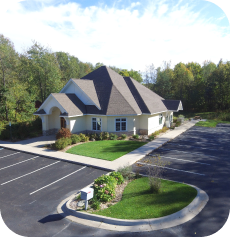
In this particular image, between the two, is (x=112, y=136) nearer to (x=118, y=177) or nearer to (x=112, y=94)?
(x=112, y=94)

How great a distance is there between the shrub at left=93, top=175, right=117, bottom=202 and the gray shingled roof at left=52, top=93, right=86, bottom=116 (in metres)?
12.5

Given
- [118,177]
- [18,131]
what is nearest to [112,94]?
[18,131]

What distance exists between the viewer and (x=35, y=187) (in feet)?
35.6

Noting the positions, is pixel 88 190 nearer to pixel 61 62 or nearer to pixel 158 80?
pixel 158 80

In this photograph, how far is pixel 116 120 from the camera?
22469mm

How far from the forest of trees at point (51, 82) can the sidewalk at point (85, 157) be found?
8.18 meters

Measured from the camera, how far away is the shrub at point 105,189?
9.05m

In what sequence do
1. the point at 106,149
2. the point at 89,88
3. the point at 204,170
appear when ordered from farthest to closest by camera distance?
the point at 89,88
the point at 106,149
the point at 204,170

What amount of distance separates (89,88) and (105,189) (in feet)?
56.5

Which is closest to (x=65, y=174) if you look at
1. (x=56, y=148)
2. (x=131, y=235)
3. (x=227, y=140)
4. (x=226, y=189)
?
(x=56, y=148)

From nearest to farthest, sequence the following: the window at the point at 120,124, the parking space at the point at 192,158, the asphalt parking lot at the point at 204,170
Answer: the asphalt parking lot at the point at 204,170
the parking space at the point at 192,158
the window at the point at 120,124

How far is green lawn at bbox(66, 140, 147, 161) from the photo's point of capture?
15.9m

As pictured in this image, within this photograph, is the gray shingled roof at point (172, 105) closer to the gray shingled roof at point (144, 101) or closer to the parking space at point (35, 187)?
the gray shingled roof at point (144, 101)

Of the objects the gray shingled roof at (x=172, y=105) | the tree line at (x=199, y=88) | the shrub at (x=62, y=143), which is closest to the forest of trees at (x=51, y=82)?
the tree line at (x=199, y=88)
